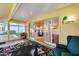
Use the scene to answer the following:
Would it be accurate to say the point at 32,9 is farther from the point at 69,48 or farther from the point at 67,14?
the point at 69,48

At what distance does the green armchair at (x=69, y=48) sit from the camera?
256cm

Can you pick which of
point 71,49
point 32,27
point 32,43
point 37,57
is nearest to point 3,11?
point 32,27

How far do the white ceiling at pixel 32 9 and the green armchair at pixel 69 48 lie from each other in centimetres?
62

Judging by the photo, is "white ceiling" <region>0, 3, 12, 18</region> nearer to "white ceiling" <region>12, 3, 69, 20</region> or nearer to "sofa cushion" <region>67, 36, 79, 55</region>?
"white ceiling" <region>12, 3, 69, 20</region>

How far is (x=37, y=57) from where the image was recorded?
8.89 ft

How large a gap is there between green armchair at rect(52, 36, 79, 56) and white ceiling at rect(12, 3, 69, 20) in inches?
24.5

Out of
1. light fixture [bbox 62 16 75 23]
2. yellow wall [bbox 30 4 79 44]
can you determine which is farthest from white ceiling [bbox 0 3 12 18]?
light fixture [bbox 62 16 75 23]

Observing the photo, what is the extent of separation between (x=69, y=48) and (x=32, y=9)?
0.96m

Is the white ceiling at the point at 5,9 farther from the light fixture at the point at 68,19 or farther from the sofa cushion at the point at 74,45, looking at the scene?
the sofa cushion at the point at 74,45

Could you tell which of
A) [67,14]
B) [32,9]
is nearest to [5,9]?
[32,9]

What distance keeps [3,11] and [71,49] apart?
1.38 metres

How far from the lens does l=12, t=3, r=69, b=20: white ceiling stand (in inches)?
102

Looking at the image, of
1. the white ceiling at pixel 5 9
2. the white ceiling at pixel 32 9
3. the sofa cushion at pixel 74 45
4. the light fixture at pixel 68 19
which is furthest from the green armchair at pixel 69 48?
the white ceiling at pixel 5 9

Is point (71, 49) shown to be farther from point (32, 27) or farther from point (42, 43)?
point (32, 27)
